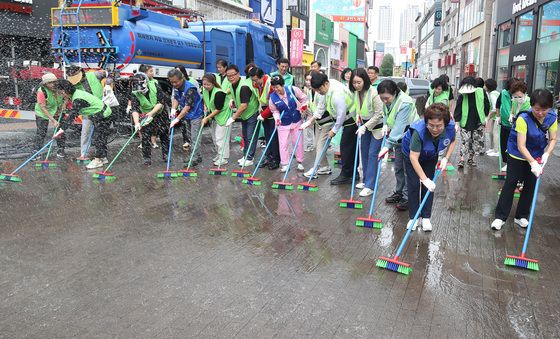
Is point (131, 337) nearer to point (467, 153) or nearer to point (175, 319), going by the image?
point (175, 319)

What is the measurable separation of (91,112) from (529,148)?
6.23 metres

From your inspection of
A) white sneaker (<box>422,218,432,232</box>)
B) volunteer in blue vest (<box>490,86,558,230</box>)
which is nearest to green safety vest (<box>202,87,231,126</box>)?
white sneaker (<box>422,218,432,232</box>)

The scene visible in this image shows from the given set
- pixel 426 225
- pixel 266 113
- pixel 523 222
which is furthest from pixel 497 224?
pixel 266 113

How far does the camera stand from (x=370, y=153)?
646 centimetres

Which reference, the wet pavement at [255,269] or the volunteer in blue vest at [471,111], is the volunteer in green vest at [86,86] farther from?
the volunteer in blue vest at [471,111]

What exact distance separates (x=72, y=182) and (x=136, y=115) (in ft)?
5.31

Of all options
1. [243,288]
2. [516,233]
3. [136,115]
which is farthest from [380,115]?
[136,115]

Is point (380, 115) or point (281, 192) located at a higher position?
point (380, 115)

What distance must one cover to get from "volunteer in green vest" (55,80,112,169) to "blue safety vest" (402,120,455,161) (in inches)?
202

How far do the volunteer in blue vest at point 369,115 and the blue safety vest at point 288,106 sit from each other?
1208 mm

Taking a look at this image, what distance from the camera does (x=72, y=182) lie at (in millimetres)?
6977

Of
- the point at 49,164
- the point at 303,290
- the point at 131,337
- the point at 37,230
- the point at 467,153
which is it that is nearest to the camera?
the point at 131,337

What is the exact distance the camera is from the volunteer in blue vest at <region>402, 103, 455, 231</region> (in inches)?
177

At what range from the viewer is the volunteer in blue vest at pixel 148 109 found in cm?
806
